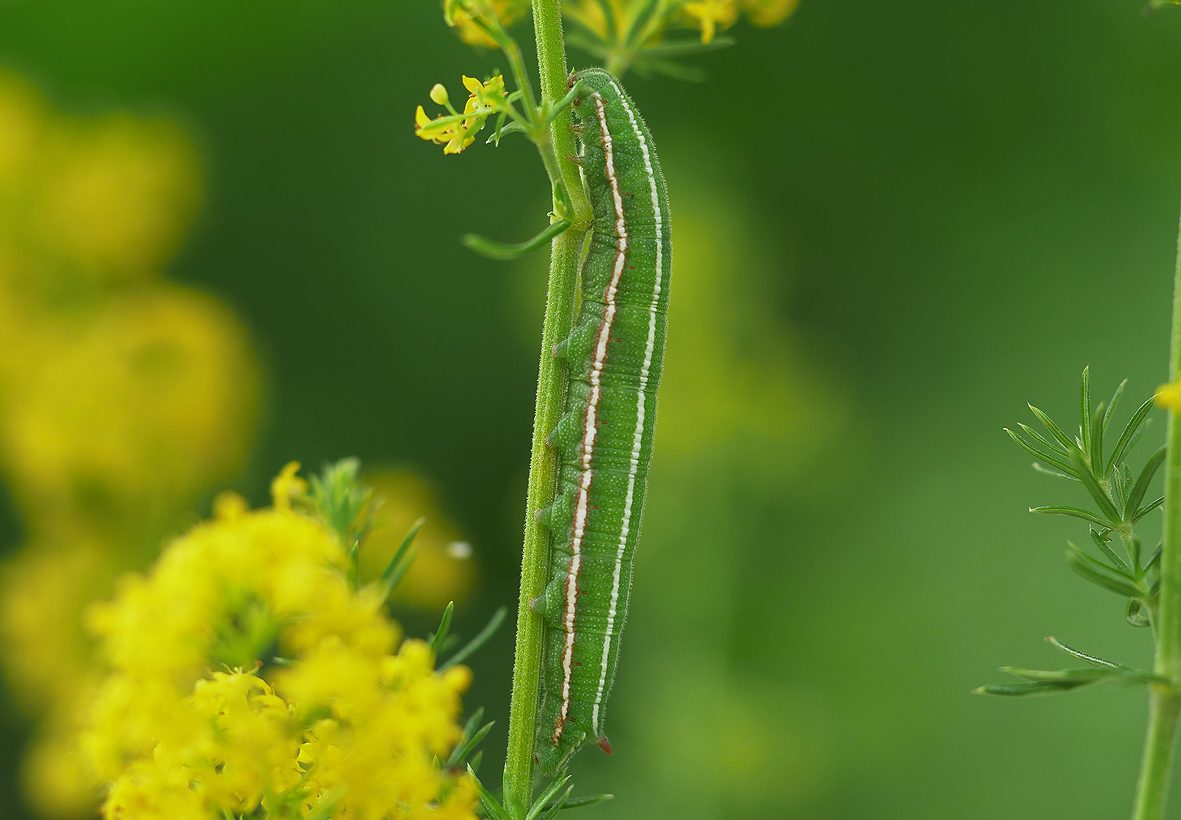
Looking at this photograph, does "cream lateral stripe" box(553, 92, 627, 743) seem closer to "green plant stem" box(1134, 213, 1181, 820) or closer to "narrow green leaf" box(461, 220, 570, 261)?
"narrow green leaf" box(461, 220, 570, 261)

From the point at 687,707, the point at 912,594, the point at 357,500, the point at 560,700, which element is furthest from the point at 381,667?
the point at 912,594

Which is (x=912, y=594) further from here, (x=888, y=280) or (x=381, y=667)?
(x=381, y=667)

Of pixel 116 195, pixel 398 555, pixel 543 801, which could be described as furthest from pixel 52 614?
pixel 543 801

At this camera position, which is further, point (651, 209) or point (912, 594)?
point (912, 594)

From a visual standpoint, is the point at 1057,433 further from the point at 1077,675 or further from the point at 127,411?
the point at 127,411

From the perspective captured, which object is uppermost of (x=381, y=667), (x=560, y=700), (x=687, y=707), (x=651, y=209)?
(x=651, y=209)

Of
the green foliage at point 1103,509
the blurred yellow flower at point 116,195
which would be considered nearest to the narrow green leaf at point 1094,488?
the green foliage at point 1103,509
